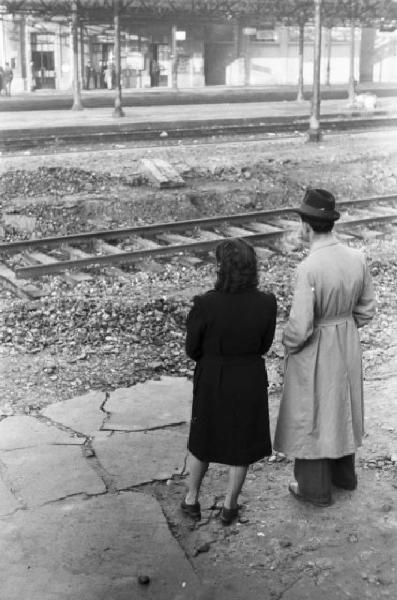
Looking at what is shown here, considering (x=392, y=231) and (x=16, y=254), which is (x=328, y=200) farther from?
(x=392, y=231)

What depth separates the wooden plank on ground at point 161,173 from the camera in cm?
1499

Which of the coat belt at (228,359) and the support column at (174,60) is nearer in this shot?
the coat belt at (228,359)

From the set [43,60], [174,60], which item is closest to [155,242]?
[174,60]

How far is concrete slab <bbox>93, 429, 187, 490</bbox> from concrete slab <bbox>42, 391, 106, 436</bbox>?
224 mm

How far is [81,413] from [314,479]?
1.99 m

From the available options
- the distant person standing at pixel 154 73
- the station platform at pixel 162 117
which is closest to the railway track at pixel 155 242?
the station platform at pixel 162 117

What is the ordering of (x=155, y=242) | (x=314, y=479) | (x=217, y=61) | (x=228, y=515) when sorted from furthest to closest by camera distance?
(x=217, y=61)
(x=155, y=242)
(x=314, y=479)
(x=228, y=515)

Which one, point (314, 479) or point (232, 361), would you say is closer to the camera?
point (232, 361)

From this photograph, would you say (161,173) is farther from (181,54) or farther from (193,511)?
(181,54)

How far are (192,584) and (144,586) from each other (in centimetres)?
23

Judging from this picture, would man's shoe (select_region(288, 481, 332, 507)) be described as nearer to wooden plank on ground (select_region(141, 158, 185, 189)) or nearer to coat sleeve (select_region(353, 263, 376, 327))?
coat sleeve (select_region(353, 263, 376, 327))

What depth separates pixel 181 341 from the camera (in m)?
7.79

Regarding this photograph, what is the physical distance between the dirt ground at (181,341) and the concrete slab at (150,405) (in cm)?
26

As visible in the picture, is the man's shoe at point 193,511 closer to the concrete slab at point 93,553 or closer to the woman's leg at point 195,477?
the woman's leg at point 195,477
